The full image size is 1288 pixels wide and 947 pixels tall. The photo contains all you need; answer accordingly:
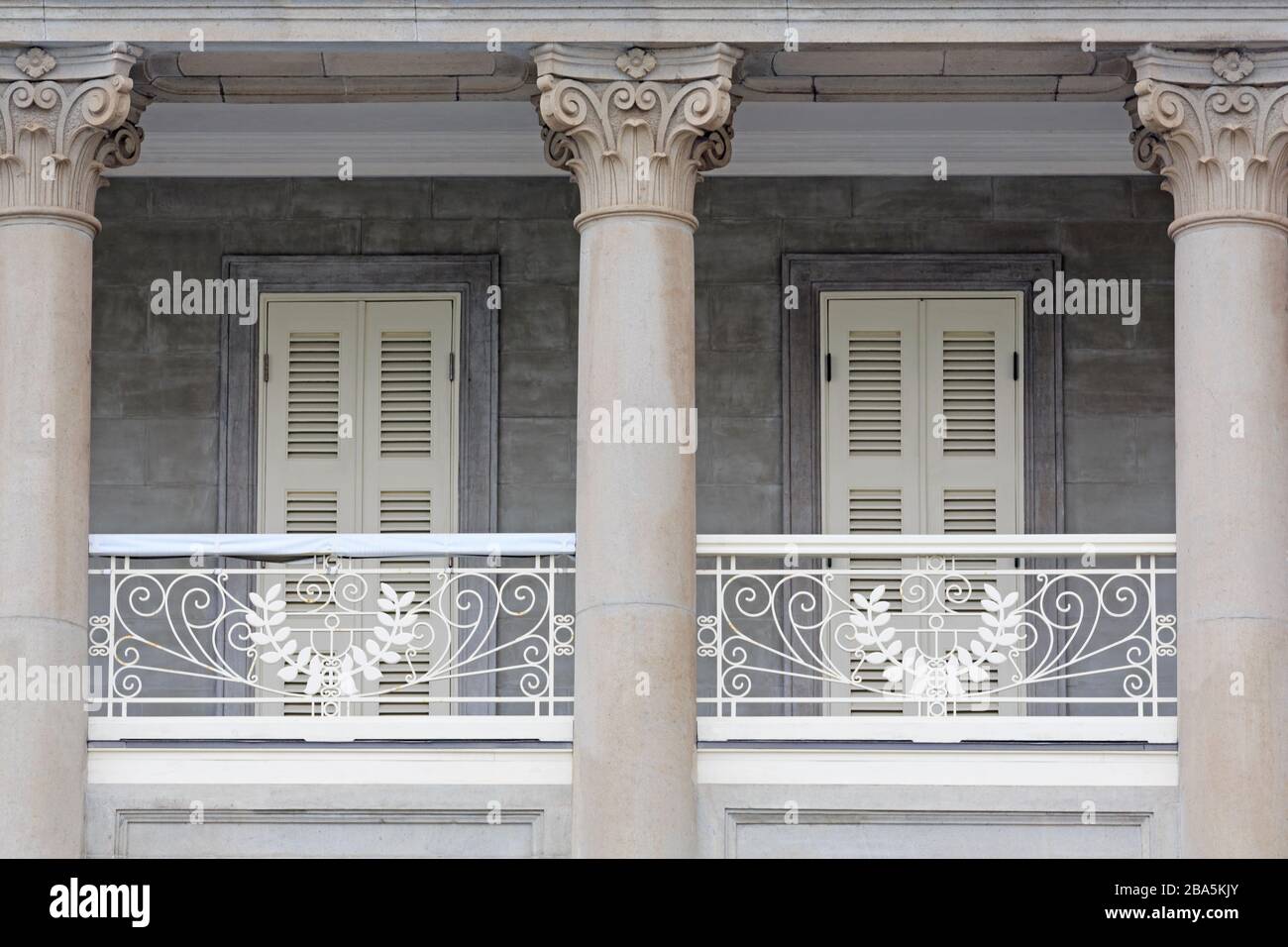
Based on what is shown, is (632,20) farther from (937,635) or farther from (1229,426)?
(937,635)

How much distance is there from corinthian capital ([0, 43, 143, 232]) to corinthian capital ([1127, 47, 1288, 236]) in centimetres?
545

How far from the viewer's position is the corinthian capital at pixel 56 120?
512 inches

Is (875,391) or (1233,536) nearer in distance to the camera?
(1233,536)

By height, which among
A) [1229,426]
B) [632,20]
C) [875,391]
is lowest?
[1229,426]

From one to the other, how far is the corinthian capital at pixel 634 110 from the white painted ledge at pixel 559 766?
287cm

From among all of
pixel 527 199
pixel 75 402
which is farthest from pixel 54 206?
pixel 527 199

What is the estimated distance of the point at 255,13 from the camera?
13.2 m

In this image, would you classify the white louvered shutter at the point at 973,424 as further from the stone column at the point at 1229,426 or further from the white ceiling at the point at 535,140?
the stone column at the point at 1229,426

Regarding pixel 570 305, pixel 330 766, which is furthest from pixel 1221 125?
pixel 330 766

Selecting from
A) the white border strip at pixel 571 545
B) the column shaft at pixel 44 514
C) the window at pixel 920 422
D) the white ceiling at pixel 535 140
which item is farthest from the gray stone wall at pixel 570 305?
the column shaft at pixel 44 514

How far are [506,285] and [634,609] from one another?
3.71 metres

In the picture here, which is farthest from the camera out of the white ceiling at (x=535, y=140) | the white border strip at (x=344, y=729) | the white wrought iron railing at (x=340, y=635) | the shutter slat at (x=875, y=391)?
the shutter slat at (x=875, y=391)

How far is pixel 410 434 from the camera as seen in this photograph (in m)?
15.5

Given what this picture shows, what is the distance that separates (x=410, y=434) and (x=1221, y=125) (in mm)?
5347
